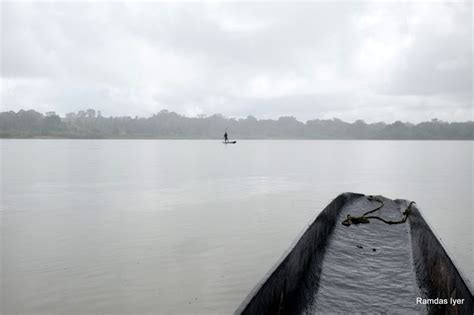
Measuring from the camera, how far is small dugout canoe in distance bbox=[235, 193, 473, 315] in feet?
13.9

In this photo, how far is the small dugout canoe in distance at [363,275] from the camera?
423 cm

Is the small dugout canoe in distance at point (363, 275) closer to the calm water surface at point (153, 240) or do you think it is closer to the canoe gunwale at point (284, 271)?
the canoe gunwale at point (284, 271)

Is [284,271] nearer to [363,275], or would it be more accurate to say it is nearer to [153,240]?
[363,275]

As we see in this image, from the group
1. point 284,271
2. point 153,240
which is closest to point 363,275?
point 284,271

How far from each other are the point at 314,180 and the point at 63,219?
1729 centimetres

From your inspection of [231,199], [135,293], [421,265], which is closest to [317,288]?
[421,265]

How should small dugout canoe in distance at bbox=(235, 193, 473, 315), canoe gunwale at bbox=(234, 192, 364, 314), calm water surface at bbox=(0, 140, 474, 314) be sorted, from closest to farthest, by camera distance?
1. canoe gunwale at bbox=(234, 192, 364, 314)
2. small dugout canoe in distance at bbox=(235, 193, 473, 315)
3. calm water surface at bbox=(0, 140, 474, 314)

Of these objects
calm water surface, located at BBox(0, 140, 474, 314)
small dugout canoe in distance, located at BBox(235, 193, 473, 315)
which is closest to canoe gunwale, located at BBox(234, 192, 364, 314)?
small dugout canoe in distance, located at BBox(235, 193, 473, 315)

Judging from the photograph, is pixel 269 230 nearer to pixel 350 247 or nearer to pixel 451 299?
pixel 350 247

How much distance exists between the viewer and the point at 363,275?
20.7 ft

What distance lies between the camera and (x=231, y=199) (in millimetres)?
17516

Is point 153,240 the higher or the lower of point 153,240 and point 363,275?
the lower

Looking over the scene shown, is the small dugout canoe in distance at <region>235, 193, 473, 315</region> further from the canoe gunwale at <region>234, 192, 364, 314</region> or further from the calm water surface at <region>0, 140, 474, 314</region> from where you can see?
the calm water surface at <region>0, 140, 474, 314</region>

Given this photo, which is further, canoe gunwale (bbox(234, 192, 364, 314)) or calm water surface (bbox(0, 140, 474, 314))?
calm water surface (bbox(0, 140, 474, 314))
